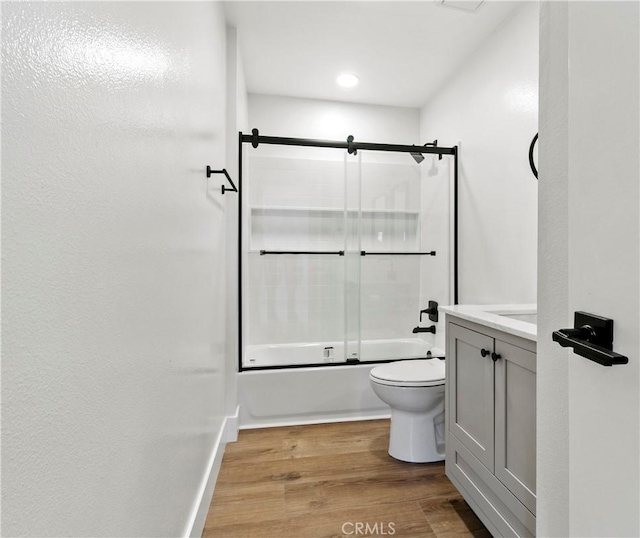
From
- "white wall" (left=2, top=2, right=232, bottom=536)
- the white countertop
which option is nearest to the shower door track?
the white countertop

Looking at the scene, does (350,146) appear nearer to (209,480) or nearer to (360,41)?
(360,41)

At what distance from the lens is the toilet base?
1929mm

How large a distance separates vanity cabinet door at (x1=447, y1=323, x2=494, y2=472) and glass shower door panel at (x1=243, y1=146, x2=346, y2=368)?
1.20 m

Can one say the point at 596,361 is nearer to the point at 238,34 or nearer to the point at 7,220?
the point at 7,220

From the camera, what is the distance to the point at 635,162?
55 cm

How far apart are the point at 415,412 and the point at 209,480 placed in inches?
43.8

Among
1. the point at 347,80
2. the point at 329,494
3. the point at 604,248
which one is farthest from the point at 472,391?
the point at 347,80

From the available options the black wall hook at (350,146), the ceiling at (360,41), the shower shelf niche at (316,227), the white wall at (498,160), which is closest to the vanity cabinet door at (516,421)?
the white wall at (498,160)

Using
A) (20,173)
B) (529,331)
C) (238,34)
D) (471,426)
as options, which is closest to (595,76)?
(529,331)

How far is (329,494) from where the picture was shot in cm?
165

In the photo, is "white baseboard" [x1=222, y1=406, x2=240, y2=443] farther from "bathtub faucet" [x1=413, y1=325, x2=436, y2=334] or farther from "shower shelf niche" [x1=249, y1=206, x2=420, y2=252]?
"bathtub faucet" [x1=413, y1=325, x2=436, y2=334]

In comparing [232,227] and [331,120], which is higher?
[331,120]

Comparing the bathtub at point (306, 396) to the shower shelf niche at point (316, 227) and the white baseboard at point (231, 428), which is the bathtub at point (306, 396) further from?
the shower shelf niche at point (316, 227)

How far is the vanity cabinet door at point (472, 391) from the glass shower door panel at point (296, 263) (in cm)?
120
